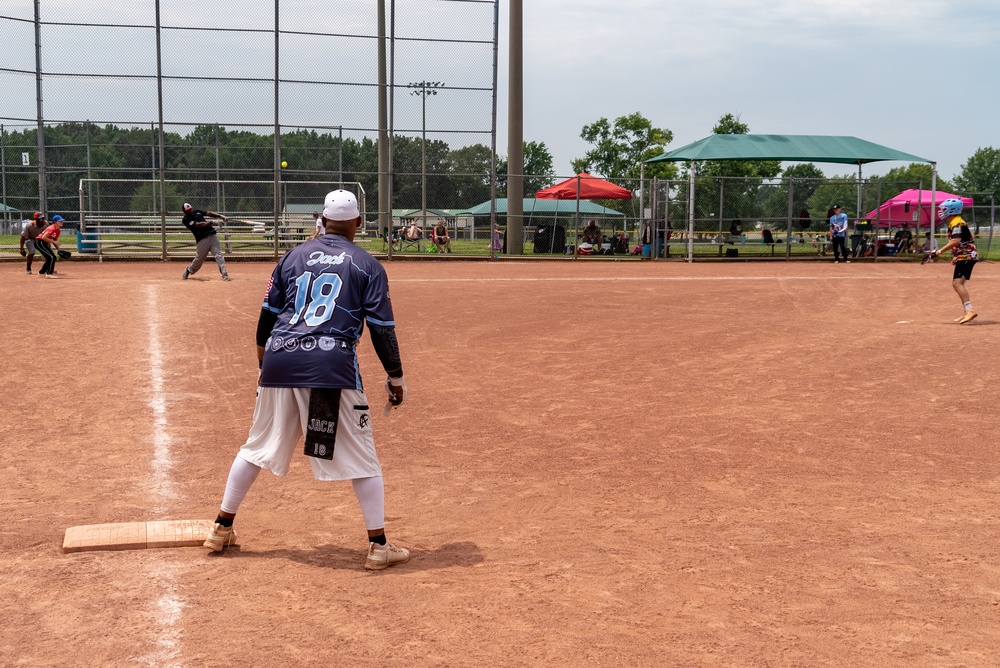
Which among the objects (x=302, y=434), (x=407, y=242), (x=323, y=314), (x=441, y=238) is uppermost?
(x=441, y=238)

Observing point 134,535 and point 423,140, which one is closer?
point 134,535

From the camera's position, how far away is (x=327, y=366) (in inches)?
194

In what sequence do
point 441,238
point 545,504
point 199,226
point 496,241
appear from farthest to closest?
point 441,238, point 496,241, point 199,226, point 545,504

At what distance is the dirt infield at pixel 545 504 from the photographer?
13.9 ft

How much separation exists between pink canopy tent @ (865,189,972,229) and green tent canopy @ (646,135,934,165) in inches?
60.4

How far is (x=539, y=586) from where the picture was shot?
15.9 ft

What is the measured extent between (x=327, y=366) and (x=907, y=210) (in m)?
33.4

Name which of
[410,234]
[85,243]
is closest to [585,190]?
[410,234]

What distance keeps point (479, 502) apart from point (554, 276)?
1813 centimetres

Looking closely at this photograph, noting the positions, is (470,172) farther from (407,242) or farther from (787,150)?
(787,150)

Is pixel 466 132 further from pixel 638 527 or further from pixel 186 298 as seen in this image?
pixel 638 527

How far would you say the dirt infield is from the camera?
423 cm

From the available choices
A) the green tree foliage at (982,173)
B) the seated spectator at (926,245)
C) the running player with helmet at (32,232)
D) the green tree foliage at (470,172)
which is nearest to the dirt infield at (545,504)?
the running player with helmet at (32,232)

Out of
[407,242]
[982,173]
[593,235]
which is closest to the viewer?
[593,235]
